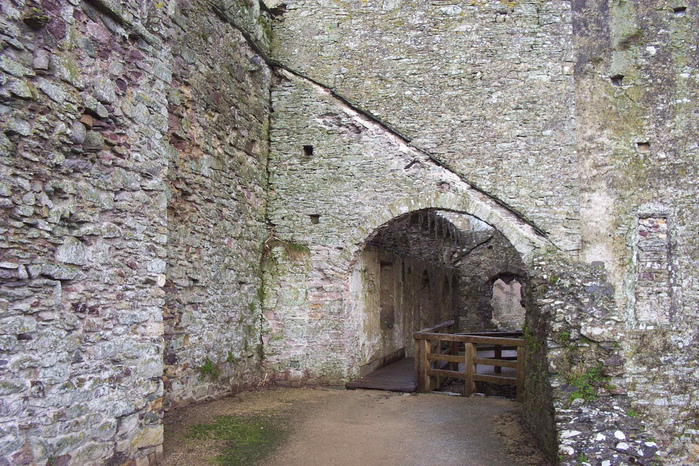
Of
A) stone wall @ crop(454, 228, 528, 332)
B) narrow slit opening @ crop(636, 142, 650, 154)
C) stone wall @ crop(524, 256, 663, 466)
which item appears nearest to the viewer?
stone wall @ crop(524, 256, 663, 466)

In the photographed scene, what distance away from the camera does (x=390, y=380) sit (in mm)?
8273

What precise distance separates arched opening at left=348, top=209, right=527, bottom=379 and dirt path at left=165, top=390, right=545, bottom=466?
4.38 feet

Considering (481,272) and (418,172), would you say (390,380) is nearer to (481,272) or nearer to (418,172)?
(418,172)

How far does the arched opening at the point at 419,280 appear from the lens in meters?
8.90

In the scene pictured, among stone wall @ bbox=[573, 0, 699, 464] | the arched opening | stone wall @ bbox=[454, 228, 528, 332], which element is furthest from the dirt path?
stone wall @ bbox=[454, 228, 528, 332]

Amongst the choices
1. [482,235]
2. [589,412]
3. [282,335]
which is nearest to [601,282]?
[589,412]

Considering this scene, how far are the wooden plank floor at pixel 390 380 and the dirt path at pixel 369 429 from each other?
24 cm

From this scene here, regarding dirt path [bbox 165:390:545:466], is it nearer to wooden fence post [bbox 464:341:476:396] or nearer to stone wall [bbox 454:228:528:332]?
wooden fence post [bbox 464:341:476:396]

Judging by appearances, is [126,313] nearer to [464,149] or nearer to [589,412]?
[589,412]

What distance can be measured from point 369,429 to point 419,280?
23.8 feet

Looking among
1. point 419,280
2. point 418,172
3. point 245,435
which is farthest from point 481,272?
point 245,435

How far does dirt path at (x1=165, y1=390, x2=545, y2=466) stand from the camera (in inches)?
183

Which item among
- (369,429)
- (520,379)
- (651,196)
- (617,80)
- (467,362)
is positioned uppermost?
(617,80)

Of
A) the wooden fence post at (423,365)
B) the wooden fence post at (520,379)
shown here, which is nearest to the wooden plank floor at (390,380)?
the wooden fence post at (423,365)
